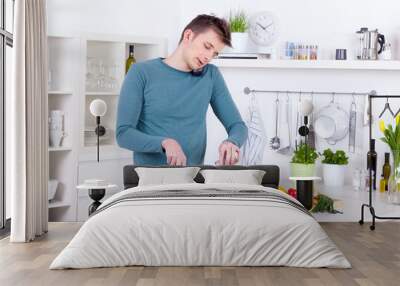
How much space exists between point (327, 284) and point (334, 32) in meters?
3.91

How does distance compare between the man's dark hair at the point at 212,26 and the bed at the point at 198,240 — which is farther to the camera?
the man's dark hair at the point at 212,26

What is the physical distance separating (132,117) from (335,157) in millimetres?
2191

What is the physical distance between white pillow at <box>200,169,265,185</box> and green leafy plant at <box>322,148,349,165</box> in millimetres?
1099

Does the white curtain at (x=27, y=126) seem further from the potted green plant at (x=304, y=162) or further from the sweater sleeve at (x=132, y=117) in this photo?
the potted green plant at (x=304, y=162)

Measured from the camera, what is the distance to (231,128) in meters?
7.54

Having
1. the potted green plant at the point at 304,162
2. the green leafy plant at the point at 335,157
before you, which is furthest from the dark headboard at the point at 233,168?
the green leafy plant at the point at 335,157

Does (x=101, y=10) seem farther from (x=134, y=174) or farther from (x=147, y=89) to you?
(x=134, y=174)

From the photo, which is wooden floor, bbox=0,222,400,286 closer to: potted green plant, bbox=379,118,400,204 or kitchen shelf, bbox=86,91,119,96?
potted green plant, bbox=379,118,400,204

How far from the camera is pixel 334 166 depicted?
7.50 meters

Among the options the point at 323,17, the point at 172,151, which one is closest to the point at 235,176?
the point at 172,151

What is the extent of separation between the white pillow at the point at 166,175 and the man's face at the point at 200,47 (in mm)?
1159

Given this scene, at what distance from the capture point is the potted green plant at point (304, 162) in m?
7.35

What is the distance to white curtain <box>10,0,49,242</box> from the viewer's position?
599 centimetres

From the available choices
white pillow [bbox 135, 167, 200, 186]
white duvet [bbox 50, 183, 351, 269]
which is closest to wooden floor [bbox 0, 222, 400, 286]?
white duvet [bbox 50, 183, 351, 269]
